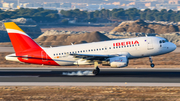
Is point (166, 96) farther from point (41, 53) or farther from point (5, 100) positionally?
point (41, 53)

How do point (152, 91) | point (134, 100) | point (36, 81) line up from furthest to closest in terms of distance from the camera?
point (36, 81) < point (152, 91) < point (134, 100)

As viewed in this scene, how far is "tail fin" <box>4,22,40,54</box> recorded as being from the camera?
129 ft

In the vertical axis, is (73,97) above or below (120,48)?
below

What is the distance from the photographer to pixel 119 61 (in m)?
37.2

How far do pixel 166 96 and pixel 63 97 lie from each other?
9639 millimetres

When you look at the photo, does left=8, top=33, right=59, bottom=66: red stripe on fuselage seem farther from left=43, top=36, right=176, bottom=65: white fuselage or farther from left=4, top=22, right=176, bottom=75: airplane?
left=43, top=36, right=176, bottom=65: white fuselage

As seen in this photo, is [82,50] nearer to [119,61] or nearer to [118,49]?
[118,49]

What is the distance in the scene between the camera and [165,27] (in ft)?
443

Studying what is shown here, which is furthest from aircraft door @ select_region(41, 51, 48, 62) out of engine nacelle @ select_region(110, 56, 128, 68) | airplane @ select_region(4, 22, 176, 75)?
engine nacelle @ select_region(110, 56, 128, 68)

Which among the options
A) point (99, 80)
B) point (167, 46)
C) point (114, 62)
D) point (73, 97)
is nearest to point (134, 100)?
point (73, 97)

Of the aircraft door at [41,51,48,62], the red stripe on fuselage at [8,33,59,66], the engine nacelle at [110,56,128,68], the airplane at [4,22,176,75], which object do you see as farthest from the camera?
the aircraft door at [41,51,48,62]

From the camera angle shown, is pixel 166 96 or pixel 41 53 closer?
pixel 166 96

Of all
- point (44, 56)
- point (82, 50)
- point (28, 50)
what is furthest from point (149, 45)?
point (28, 50)

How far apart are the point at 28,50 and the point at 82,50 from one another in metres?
7.90
